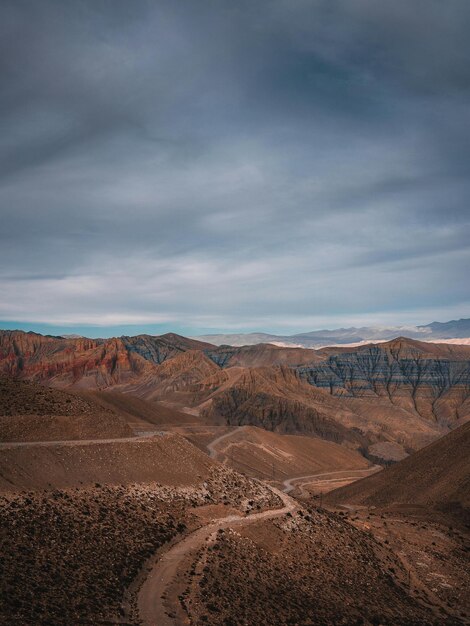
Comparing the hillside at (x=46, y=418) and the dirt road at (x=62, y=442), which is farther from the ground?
the hillside at (x=46, y=418)

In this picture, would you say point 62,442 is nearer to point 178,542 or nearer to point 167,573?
point 178,542

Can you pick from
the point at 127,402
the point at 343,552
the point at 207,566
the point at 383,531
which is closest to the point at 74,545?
the point at 207,566

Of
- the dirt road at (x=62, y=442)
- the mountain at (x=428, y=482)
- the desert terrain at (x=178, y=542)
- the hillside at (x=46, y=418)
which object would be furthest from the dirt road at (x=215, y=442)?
Result: the dirt road at (x=62, y=442)

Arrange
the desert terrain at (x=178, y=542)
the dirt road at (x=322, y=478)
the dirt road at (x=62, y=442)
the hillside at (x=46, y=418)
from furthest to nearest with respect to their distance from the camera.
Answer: the dirt road at (x=322, y=478) < the hillside at (x=46, y=418) < the dirt road at (x=62, y=442) < the desert terrain at (x=178, y=542)

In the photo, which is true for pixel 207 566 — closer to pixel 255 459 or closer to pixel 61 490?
pixel 61 490

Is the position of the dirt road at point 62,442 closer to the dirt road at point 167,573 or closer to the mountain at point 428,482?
the dirt road at point 167,573

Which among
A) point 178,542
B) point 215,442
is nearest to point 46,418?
point 178,542
